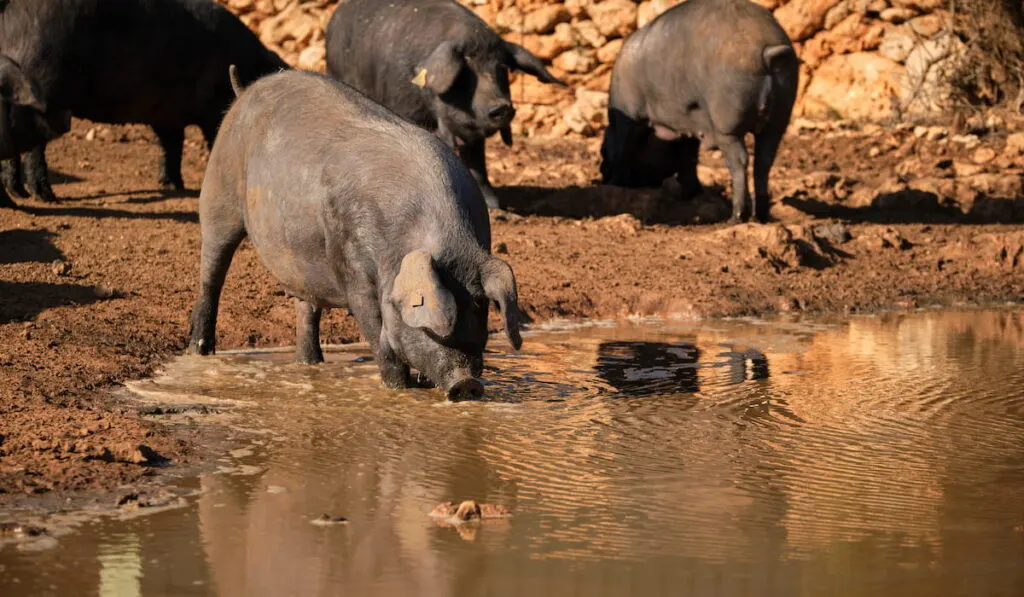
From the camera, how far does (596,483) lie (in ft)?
16.5

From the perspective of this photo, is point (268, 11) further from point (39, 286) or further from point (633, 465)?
point (633, 465)

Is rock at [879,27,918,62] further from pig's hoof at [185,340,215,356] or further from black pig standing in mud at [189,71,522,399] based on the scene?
pig's hoof at [185,340,215,356]

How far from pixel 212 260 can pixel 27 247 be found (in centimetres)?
271

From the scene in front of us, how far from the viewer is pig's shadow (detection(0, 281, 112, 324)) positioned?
806 cm

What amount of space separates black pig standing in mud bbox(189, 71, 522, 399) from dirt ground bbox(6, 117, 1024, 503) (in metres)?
0.92

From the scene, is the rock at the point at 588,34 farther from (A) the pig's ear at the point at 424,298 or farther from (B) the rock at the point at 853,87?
(A) the pig's ear at the point at 424,298

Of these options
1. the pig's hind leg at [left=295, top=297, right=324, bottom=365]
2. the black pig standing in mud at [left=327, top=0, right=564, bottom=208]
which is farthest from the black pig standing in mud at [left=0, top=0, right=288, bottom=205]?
the pig's hind leg at [left=295, top=297, right=324, bottom=365]

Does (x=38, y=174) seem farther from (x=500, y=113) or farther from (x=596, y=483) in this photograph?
(x=596, y=483)

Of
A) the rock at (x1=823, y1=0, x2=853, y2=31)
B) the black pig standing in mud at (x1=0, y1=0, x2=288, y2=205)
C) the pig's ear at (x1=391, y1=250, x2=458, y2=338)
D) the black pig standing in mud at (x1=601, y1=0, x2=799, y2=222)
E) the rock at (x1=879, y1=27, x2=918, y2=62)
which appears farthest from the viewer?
the rock at (x1=823, y1=0, x2=853, y2=31)

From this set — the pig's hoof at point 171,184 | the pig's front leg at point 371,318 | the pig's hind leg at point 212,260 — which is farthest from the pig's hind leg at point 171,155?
the pig's front leg at point 371,318

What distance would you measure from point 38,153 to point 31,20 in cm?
109

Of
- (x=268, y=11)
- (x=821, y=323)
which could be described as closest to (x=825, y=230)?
(x=821, y=323)

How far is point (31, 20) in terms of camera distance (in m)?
11.3

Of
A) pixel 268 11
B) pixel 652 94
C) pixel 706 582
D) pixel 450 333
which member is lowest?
pixel 706 582
